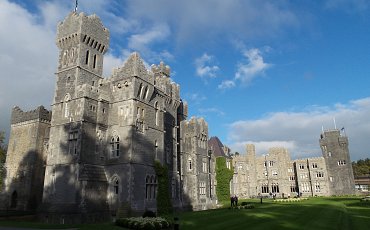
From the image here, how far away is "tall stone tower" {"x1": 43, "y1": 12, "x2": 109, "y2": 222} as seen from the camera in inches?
1292

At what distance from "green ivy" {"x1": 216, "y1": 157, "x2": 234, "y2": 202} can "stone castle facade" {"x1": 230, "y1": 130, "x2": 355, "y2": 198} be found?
83.6 ft

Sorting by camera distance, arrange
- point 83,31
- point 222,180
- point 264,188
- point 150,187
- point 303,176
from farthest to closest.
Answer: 1. point 264,188
2. point 303,176
3. point 222,180
4. point 83,31
5. point 150,187

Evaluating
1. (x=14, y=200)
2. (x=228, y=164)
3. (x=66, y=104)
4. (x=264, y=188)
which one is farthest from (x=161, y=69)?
(x=264, y=188)

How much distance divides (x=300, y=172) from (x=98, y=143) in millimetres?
73862

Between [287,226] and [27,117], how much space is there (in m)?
39.6

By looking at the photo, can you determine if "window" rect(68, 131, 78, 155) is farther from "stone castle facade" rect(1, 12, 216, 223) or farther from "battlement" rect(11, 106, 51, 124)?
"battlement" rect(11, 106, 51, 124)

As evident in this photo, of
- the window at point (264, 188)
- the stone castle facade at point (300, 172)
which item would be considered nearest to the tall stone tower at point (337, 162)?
the stone castle facade at point (300, 172)

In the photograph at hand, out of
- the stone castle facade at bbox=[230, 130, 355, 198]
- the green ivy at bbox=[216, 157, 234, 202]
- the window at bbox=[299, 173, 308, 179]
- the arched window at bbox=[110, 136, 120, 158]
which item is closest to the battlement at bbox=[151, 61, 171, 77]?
the arched window at bbox=[110, 136, 120, 158]

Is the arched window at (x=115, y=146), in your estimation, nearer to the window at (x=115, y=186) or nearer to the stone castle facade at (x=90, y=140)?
the stone castle facade at (x=90, y=140)

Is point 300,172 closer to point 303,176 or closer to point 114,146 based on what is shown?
point 303,176

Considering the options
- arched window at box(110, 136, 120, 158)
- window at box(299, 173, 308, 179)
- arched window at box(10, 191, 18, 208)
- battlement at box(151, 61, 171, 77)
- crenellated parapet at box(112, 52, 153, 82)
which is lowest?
arched window at box(10, 191, 18, 208)

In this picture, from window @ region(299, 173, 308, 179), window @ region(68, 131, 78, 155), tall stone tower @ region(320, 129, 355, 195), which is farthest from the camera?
window @ region(299, 173, 308, 179)

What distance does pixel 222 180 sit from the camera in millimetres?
61656

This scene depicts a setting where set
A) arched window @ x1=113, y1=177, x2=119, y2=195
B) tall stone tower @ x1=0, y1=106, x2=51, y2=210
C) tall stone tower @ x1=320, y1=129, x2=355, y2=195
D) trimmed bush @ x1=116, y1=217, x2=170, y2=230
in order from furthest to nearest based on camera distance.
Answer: tall stone tower @ x1=320, y1=129, x2=355, y2=195 < tall stone tower @ x1=0, y1=106, x2=51, y2=210 < arched window @ x1=113, y1=177, x2=119, y2=195 < trimmed bush @ x1=116, y1=217, x2=170, y2=230
